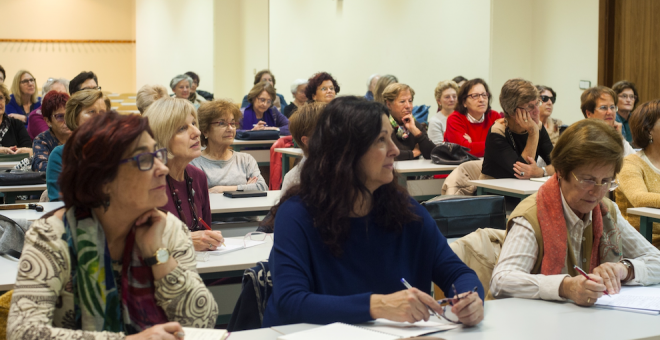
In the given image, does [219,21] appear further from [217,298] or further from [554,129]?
[217,298]

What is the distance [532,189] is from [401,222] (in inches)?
93.0

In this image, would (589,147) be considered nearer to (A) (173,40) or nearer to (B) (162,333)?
(B) (162,333)

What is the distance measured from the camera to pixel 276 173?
247 inches

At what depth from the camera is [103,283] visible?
1453 mm

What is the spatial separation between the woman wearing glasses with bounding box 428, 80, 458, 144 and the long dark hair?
16.8 feet

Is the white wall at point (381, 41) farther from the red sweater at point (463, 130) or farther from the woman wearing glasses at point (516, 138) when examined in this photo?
the woman wearing glasses at point (516, 138)

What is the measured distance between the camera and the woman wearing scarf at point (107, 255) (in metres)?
1.37

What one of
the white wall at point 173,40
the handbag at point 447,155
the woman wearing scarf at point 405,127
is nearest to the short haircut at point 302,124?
the handbag at point 447,155

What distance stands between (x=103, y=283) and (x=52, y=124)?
318cm

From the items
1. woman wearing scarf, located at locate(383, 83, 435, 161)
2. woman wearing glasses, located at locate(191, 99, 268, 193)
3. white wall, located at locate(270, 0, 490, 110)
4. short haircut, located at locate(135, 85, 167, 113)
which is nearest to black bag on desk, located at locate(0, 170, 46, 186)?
woman wearing glasses, located at locate(191, 99, 268, 193)

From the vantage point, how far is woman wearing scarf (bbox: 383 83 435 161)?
5648mm

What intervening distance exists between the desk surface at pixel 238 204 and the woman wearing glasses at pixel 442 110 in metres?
3.45

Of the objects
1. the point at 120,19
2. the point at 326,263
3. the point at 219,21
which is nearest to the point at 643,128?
the point at 326,263

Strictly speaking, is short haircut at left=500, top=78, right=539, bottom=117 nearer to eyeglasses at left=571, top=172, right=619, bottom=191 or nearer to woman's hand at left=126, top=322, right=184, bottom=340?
eyeglasses at left=571, top=172, right=619, bottom=191
